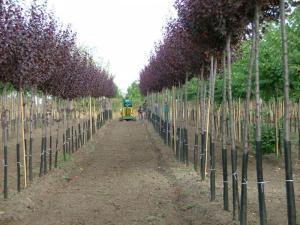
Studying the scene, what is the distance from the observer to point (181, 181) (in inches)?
560

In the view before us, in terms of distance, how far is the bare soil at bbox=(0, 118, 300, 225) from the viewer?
10.0m

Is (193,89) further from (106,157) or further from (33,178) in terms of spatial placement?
(33,178)

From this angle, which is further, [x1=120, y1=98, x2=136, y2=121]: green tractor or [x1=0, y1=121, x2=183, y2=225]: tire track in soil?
[x1=120, y1=98, x2=136, y2=121]: green tractor

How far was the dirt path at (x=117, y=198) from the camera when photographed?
1009 cm

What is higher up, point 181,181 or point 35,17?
point 35,17

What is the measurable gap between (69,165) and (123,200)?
23.8 feet

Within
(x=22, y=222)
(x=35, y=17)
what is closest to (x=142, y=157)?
(x=35, y=17)

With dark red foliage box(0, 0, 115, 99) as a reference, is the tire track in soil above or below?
below

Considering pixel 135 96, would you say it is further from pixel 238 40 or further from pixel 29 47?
pixel 238 40

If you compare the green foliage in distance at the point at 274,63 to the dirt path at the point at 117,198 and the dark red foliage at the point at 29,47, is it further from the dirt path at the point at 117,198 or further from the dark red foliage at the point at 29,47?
the dark red foliage at the point at 29,47

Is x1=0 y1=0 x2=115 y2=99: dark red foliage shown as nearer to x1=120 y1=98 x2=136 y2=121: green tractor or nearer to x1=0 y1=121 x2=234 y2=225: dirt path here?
x1=0 y1=121 x2=234 y2=225: dirt path

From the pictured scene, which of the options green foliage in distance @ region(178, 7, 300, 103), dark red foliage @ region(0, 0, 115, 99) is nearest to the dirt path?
dark red foliage @ region(0, 0, 115, 99)

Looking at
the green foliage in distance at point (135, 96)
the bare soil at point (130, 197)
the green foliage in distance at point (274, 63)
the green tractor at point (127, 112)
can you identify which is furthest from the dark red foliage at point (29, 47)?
the green foliage in distance at point (135, 96)

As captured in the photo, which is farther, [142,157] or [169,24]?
[142,157]
